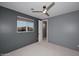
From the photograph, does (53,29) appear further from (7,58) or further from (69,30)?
(7,58)

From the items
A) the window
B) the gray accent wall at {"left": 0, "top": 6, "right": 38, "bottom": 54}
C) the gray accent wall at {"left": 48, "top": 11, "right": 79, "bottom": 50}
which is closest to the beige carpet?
the gray accent wall at {"left": 0, "top": 6, "right": 38, "bottom": 54}

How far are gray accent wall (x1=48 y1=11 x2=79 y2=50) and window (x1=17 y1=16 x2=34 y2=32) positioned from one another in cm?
191

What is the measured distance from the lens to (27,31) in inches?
164

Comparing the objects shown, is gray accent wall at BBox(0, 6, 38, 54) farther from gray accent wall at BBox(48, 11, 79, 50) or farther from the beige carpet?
gray accent wall at BBox(48, 11, 79, 50)

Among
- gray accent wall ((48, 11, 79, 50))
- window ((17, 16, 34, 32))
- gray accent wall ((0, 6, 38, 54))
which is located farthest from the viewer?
window ((17, 16, 34, 32))

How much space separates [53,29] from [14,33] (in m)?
3.10

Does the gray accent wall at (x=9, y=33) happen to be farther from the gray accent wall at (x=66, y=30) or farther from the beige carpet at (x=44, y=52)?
the gray accent wall at (x=66, y=30)

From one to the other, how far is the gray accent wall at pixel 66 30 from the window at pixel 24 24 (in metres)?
1.91

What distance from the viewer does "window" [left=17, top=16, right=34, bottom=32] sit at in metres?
3.58

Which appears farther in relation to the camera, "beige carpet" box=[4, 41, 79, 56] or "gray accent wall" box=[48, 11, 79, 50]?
"gray accent wall" box=[48, 11, 79, 50]

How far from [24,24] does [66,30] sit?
2887mm

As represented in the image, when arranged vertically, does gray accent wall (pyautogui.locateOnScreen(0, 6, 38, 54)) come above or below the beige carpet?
above

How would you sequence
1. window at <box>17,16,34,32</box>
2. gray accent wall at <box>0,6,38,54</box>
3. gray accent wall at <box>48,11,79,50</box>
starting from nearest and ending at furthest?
gray accent wall at <box>0,6,38,54</box> < gray accent wall at <box>48,11,79,50</box> < window at <box>17,16,34,32</box>

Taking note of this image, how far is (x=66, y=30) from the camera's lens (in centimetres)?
379
